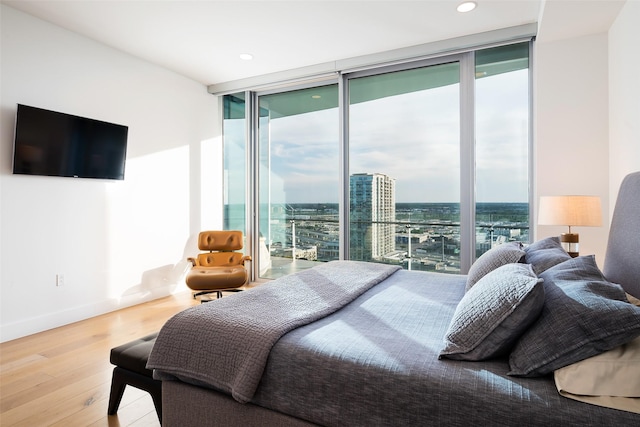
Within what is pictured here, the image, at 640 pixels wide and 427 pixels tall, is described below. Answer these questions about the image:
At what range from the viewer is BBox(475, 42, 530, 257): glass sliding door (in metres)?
3.59

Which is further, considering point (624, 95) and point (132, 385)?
point (624, 95)

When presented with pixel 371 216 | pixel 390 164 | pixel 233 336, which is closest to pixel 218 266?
pixel 371 216

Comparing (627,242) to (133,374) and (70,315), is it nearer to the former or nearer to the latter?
(133,374)

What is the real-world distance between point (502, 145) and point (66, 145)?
13.6 ft

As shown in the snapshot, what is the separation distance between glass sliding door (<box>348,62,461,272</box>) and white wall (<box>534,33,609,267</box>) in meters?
0.77

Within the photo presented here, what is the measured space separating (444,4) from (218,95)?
10.8 feet

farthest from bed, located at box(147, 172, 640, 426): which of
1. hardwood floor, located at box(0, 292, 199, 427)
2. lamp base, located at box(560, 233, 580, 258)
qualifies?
lamp base, located at box(560, 233, 580, 258)

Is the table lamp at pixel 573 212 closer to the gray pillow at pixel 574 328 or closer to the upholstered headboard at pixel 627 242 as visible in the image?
the upholstered headboard at pixel 627 242

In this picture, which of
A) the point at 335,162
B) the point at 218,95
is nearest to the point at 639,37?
the point at 335,162

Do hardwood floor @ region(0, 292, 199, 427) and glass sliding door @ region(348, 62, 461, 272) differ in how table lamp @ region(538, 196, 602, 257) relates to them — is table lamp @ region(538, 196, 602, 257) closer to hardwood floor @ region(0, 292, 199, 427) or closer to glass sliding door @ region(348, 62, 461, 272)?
glass sliding door @ region(348, 62, 461, 272)


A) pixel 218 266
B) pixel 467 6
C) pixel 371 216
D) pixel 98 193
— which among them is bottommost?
pixel 218 266

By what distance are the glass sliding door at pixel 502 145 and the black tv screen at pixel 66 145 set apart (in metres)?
3.72

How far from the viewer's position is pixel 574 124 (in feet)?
10.5

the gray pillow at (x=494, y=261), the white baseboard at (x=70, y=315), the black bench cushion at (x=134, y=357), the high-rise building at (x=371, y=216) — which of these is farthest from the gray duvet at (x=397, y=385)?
the white baseboard at (x=70, y=315)
